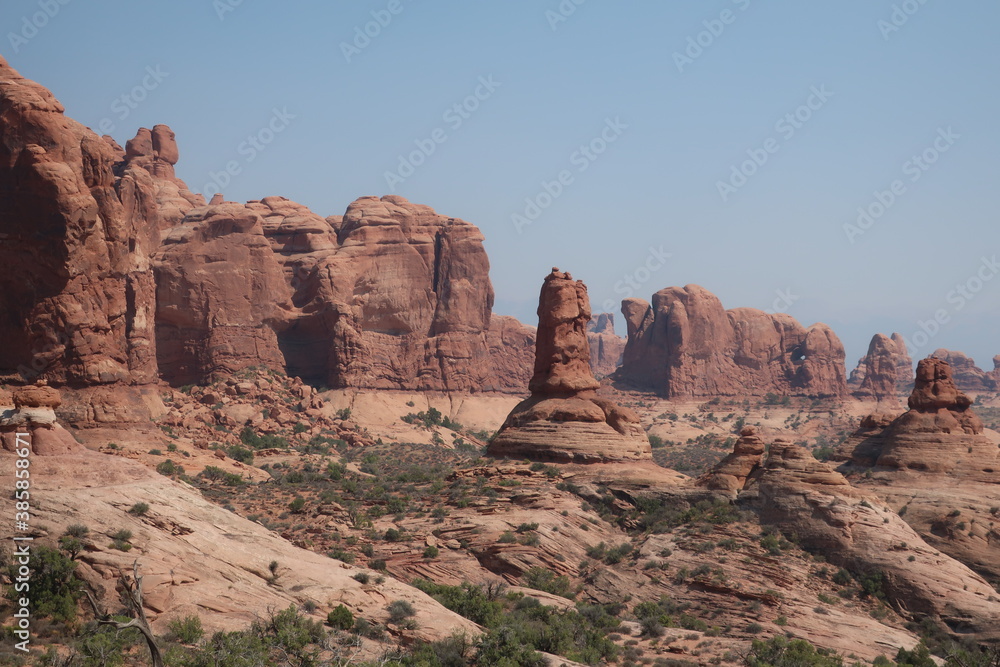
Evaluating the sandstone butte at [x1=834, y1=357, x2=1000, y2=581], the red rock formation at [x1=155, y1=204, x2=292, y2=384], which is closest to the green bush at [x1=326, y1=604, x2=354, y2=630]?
the sandstone butte at [x1=834, y1=357, x2=1000, y2=581]

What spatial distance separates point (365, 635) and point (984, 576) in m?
30.1

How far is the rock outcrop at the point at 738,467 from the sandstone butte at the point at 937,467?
24.9ft

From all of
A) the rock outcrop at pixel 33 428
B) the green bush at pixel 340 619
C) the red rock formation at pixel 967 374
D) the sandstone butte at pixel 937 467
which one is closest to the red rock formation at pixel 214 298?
the sandstone butte at pixel 937 467

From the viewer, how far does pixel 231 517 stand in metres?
27.6

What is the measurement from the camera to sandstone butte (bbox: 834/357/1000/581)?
45.6m

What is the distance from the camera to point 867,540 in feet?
130

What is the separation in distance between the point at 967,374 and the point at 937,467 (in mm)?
144076

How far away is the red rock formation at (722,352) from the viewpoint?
12962 cm

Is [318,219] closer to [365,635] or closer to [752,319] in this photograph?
[752,319]

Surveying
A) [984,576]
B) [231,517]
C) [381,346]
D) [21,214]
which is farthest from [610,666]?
[381,346]

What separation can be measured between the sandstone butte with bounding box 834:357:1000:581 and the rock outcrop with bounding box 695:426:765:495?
24.9ft

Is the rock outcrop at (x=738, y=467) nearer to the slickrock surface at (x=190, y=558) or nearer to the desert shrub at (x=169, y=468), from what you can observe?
the slickrock surface at (x=190, y=558)

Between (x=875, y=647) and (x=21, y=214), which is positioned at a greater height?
(x=21, y=214)

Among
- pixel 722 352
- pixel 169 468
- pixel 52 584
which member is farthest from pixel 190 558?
pixel 722 352
